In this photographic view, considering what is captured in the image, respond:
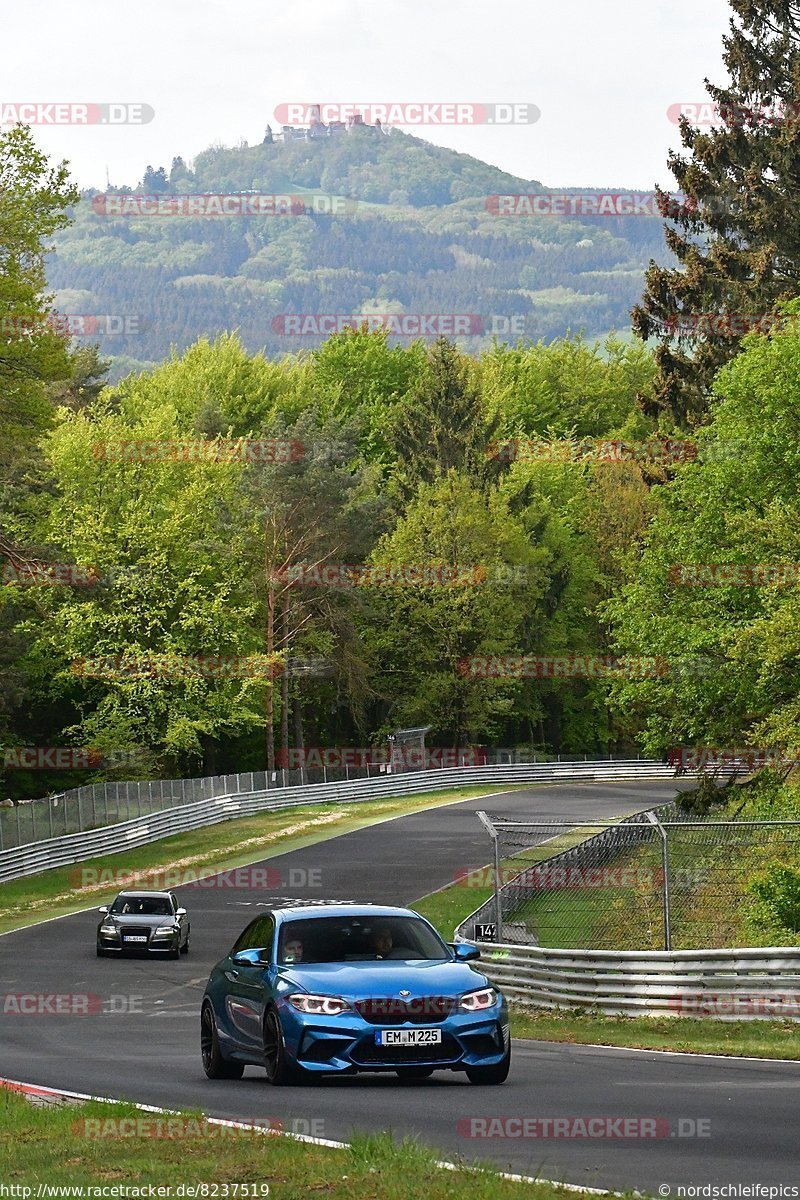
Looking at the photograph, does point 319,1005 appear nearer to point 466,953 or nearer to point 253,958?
point 253,958

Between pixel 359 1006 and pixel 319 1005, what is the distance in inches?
11.8

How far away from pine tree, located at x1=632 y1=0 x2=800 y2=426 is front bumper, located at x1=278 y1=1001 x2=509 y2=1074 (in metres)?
41.8

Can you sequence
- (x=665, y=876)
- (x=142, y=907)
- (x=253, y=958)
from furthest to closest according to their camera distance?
(x=142, y=907), (x=665, y=876), (x=253, y=958)

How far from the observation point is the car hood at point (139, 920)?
3509 cm

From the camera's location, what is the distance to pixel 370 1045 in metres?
13.2

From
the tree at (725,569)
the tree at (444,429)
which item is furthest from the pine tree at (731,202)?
the tree at (444,429)

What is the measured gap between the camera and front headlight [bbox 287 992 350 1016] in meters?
13.2

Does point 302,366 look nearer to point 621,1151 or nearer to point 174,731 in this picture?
point 174,731

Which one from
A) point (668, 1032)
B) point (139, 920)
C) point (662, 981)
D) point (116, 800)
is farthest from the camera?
point (116, 800)

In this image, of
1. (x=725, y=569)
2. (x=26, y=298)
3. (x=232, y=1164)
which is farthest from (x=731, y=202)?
(x=232, y=1164)

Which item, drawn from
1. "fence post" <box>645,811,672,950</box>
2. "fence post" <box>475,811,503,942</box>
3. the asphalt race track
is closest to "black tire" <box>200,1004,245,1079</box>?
the asphalt race track

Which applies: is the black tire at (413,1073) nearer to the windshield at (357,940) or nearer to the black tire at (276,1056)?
the black tire at (276,1056)

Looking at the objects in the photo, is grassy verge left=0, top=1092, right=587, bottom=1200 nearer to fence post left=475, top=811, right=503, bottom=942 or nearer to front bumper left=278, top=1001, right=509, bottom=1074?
front bumper left=278, top=1001, right=509, bottom=1074

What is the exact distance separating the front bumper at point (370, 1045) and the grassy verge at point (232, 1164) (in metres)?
2.09
